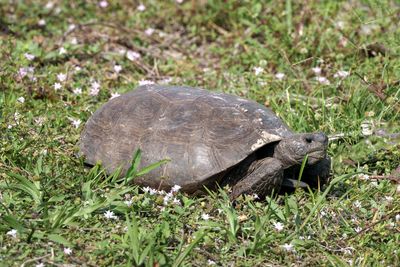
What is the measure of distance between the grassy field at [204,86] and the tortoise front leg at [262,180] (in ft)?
0.33

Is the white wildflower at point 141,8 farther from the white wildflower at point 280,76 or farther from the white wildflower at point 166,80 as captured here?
the white wildflower at point 280,76

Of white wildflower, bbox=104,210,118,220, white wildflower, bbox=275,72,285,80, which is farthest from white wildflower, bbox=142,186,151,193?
white wildflower, bbox=275,72,285,80

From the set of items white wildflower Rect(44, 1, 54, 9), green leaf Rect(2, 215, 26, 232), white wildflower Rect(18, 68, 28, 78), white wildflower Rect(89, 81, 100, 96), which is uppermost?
green leaf Rect(2, 215, 26, 232)

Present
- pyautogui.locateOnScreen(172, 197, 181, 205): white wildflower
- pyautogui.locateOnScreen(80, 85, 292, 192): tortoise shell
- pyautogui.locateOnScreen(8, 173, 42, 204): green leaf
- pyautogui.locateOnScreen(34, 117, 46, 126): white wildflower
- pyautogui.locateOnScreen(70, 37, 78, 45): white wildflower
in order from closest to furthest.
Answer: pyautogui.locateOnScreen(8, 173, 42, 204): green leaf < pyautogui.locateOnScreen(172, 197, 181, 205): white wildflower < pyautogui.locateOnScreen(80, 85, 292, 192): tortoise shell < pyautogui.locateOnScreen(34, 117, 46, 126): white wildflower < pyautogui.locateOnScreen(70, 37, 78, 45): white wildflower

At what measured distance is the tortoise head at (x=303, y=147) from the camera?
4.57 m

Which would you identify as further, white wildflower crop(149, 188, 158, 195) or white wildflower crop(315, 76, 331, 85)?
white wildflower crop(315, 76, 331, 85)

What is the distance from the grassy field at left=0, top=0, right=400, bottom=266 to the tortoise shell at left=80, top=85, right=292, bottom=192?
161 millimetres

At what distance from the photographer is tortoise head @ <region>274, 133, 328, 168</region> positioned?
4574mm

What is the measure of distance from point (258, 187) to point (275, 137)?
35 cm

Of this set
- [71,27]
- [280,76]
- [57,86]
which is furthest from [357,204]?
[71,27]

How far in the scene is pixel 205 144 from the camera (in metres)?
4.54

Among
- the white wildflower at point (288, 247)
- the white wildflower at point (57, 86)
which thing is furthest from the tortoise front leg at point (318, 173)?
the white wildflower at point (57, 86)

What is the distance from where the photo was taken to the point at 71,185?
4.36 metres

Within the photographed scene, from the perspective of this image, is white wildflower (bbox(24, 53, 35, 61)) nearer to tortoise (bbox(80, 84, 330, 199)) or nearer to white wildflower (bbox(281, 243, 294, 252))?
tortoise (bbox(80, 84, 330, 199))
